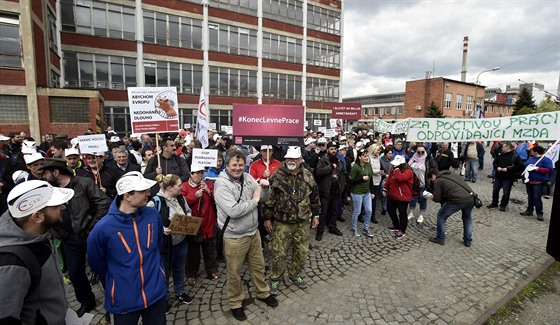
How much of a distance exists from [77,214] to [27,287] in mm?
1996

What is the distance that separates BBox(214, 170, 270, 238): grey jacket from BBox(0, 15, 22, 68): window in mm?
18411

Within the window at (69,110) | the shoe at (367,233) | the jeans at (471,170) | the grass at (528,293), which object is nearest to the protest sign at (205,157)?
the shoe at (367,233)

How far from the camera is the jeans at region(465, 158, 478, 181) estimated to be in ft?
36.5

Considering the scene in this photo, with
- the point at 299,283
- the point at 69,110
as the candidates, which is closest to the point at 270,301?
the point at 299,283

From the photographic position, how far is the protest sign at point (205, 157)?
4.46 m

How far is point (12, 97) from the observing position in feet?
49.0

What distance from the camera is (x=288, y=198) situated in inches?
156

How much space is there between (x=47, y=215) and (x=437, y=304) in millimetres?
4520

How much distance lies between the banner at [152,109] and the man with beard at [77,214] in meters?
2.03

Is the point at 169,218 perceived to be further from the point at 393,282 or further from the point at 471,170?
the point at 471,170

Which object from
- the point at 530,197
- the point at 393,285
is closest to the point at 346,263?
the point at 393,285

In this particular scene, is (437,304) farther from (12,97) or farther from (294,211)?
(12,97)

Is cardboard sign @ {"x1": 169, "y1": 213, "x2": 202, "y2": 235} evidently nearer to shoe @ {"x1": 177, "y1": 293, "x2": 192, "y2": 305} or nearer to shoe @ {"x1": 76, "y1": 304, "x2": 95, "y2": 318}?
shoe @ {"x1": 177, "y1": 293, "x2": 192, "y2": 305}

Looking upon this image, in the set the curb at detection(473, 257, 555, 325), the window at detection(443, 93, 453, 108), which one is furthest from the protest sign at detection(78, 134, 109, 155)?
the window at detection(443, 93, 453, 108)
